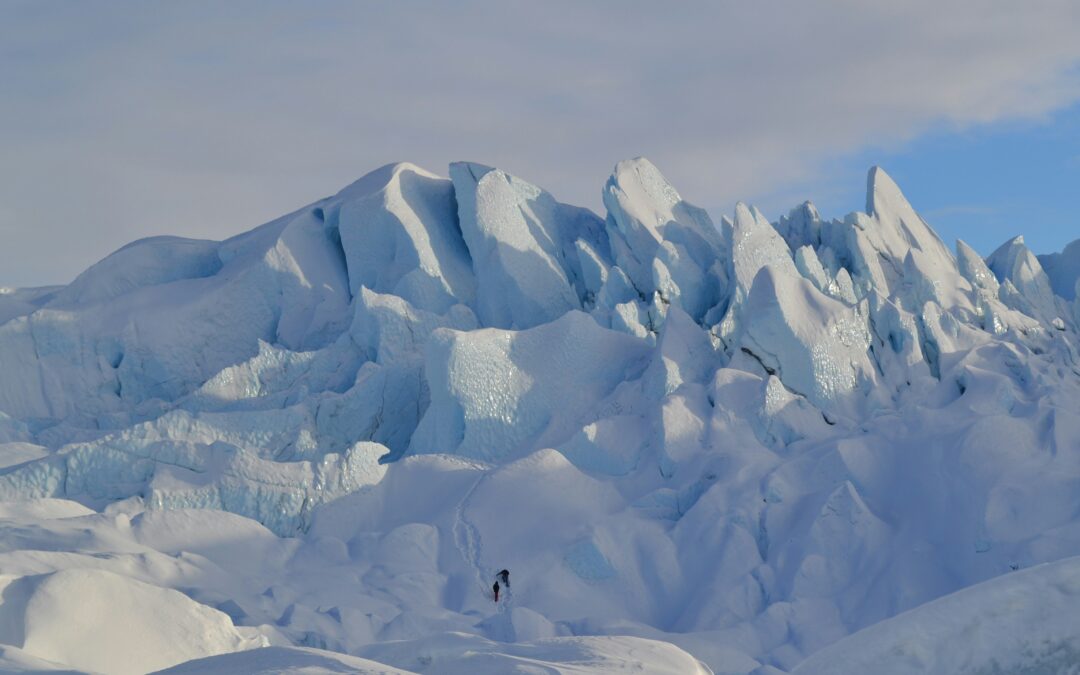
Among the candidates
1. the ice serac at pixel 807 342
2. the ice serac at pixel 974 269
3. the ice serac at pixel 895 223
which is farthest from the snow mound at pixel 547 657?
the ice serac at pixel 974 269

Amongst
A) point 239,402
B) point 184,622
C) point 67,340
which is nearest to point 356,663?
point 184,622

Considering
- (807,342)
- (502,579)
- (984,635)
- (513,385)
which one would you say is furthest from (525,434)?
(984,635)

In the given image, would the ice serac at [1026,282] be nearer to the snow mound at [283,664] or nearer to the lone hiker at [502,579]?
the lone hiker at [502,579]

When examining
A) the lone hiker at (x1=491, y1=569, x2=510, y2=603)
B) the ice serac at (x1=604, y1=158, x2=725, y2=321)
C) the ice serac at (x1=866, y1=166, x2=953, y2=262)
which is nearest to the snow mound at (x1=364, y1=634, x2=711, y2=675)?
the lone hiker at (x1=491, y1=569, x2=510, y2=603)

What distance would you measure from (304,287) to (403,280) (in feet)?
7.85

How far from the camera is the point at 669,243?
23.6 m

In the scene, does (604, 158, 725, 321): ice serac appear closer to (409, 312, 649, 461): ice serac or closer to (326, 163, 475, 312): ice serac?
(409, 312, 649, 461): ice serac

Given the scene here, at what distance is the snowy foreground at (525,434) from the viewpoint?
1467 centimetres

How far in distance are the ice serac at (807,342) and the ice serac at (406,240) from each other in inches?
257

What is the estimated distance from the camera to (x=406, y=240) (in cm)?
2453

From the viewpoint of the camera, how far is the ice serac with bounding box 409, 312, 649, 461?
65.0 ft

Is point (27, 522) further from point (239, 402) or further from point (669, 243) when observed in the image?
point (669, 243)

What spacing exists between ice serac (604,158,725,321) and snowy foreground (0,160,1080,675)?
2.8 inches

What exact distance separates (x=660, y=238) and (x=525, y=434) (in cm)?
629
